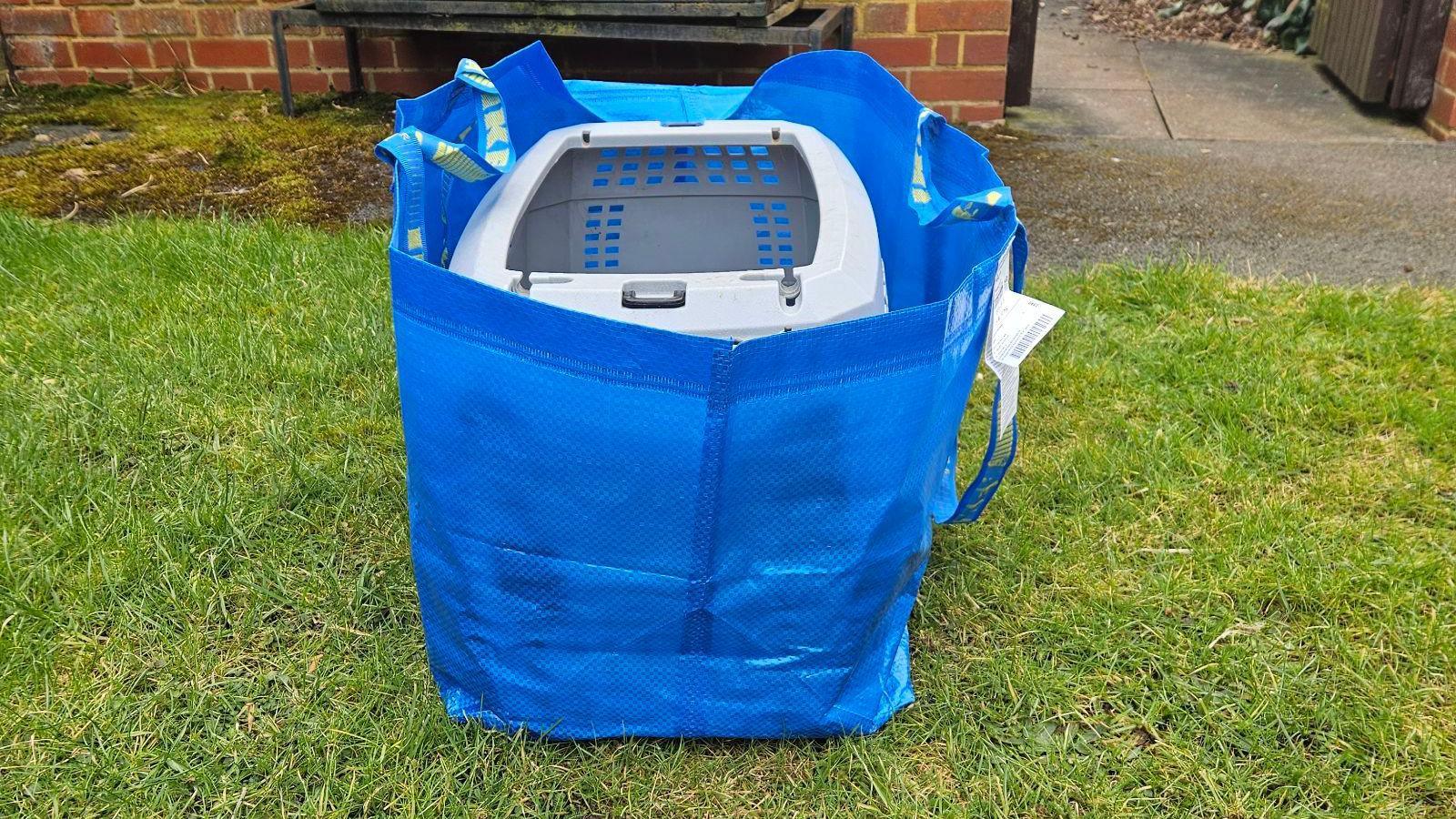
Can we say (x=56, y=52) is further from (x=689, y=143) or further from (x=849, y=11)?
(x=689, y=143)

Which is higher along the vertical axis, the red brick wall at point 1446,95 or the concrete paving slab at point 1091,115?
the red brick wall at point 1446,95

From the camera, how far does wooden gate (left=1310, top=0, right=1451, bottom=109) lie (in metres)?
4.43

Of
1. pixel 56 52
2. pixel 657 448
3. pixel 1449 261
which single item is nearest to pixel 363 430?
pixel 657 448

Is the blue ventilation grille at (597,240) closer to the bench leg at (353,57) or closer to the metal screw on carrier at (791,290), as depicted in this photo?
the metal screw on carrier at (791,290)

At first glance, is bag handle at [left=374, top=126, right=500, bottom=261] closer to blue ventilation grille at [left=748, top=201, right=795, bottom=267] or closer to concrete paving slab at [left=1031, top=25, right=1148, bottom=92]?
blue ventilation grille at [left=748, top=201, right=795, bottom=267]

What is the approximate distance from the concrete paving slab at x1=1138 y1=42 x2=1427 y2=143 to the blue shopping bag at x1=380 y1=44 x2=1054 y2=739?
11.0 feet

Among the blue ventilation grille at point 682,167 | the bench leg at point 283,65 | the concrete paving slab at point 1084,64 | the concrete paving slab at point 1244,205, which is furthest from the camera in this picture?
the concrete paving slab at point 1084,64

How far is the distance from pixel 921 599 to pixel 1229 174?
106 inches

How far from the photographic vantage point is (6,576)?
75.5 inches

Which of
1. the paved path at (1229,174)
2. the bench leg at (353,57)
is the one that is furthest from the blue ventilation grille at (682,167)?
the bench leg at (353,57)

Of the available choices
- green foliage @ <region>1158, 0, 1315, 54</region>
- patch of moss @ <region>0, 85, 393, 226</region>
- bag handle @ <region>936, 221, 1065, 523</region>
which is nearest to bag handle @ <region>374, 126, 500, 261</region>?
bag handle @ <region>936, 221, 1065, 523</region>

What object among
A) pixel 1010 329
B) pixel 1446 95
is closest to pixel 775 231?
pixel 1010 329

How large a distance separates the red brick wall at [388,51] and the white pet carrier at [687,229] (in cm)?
234

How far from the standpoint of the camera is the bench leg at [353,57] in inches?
178
